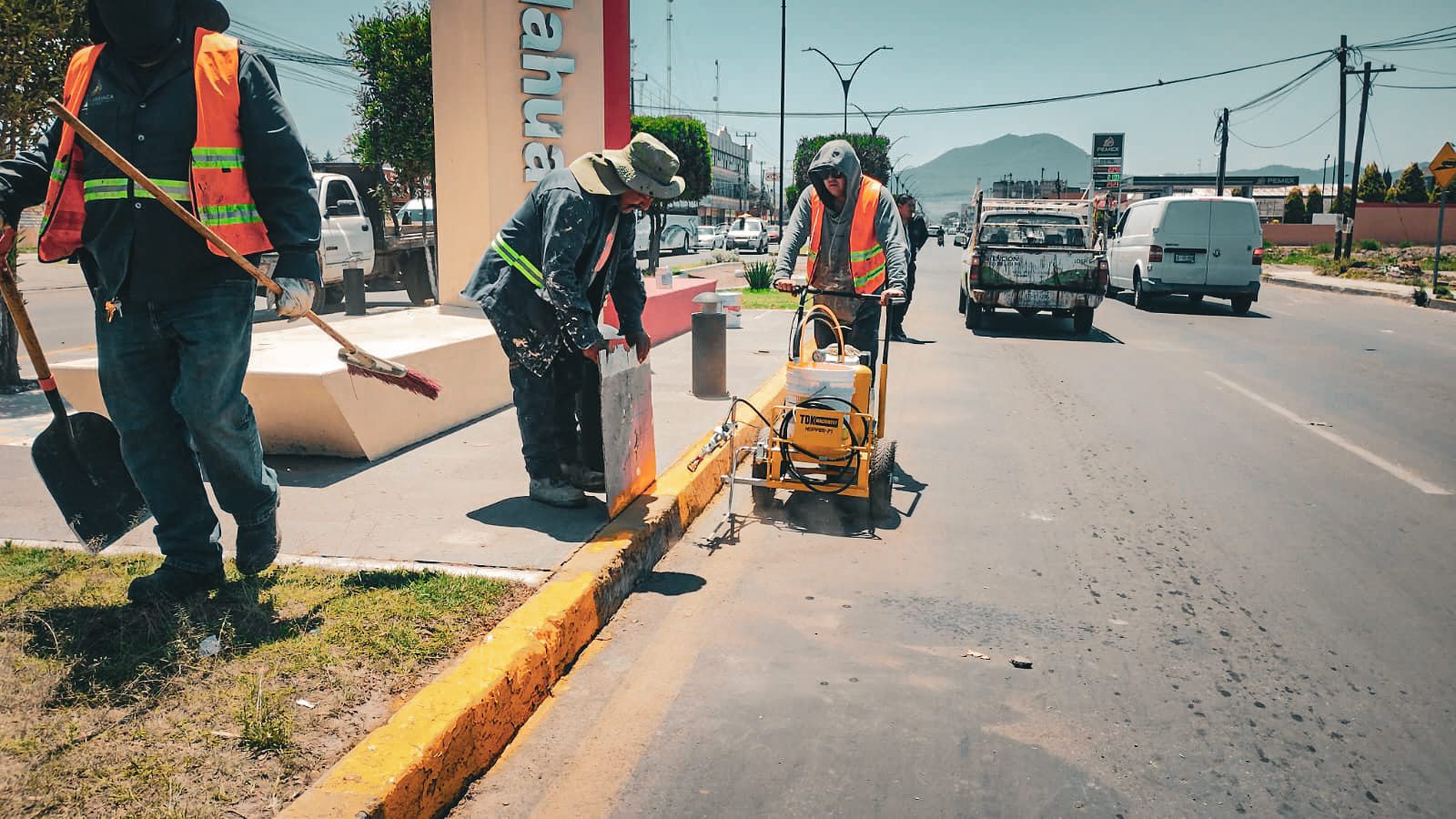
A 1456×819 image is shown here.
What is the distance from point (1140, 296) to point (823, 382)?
626 inches

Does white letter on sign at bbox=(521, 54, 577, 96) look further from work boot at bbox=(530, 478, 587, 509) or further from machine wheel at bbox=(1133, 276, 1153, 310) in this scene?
machine wheel at bbox=(1133, 276, 1153, 310)

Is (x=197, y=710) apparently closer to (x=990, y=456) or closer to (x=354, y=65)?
(x=990, y=456)

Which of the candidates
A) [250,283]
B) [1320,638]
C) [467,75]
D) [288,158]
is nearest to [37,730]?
[250,283]

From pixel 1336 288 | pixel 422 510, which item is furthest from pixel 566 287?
pixel 1336 288

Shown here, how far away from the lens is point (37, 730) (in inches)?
101

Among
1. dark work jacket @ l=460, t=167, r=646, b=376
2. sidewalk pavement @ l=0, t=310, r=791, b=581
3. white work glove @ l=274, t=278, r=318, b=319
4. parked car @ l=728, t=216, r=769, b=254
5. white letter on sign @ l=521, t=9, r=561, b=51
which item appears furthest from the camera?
parked car @ l=728, t=216, r=769, b=254

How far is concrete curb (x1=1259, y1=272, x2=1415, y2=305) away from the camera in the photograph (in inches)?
847

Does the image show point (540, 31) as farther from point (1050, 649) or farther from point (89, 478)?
point (1050, 649)

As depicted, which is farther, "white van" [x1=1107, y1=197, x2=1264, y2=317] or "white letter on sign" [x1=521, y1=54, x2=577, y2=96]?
"white van" [x1=1107, y1=197, x2=1264, y2=317]

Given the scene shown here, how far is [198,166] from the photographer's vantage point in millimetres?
3275

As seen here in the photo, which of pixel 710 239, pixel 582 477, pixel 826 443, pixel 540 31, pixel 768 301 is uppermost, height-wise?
pixel 540 31

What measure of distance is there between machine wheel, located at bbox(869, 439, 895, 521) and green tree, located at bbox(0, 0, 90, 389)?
6588 mm

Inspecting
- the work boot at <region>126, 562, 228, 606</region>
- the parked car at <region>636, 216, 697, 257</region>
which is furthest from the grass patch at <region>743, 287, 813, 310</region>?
the parked car at <region>636, 216, 697, 257</region>

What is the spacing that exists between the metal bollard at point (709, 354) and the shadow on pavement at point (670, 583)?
3.50m
